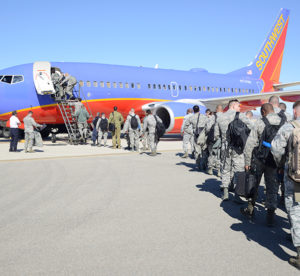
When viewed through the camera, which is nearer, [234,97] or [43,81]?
[43,81]

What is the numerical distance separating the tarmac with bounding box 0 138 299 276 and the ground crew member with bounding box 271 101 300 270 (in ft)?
0.98

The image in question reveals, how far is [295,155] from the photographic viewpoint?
315cm

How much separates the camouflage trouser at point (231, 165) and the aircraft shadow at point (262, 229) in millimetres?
389

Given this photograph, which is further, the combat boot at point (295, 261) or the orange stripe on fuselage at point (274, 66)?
the orange stripe on fuselage at point (274, 66)

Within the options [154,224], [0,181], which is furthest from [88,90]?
[154,224]

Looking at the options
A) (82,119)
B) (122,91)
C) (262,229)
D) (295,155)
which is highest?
(122,91)

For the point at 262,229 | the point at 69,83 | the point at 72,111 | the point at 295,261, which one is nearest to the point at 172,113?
the point at 72,111

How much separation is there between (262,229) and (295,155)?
145 cm

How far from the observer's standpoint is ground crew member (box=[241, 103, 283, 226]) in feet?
14.1

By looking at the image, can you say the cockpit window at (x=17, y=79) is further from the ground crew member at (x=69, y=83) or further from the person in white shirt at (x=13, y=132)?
the person in white shirt at (x=13, y=132)

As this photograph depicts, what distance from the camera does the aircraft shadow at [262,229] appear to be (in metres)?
3.60

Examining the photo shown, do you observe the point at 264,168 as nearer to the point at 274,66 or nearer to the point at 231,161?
the point at 231,161

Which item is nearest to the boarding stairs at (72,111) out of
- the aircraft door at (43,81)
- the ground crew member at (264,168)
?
the aircraft door at (43,81)

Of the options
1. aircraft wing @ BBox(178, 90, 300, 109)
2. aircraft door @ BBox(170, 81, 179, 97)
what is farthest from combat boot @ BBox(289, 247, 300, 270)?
aircraft door @ BBox(170, 81, 179, 97)
